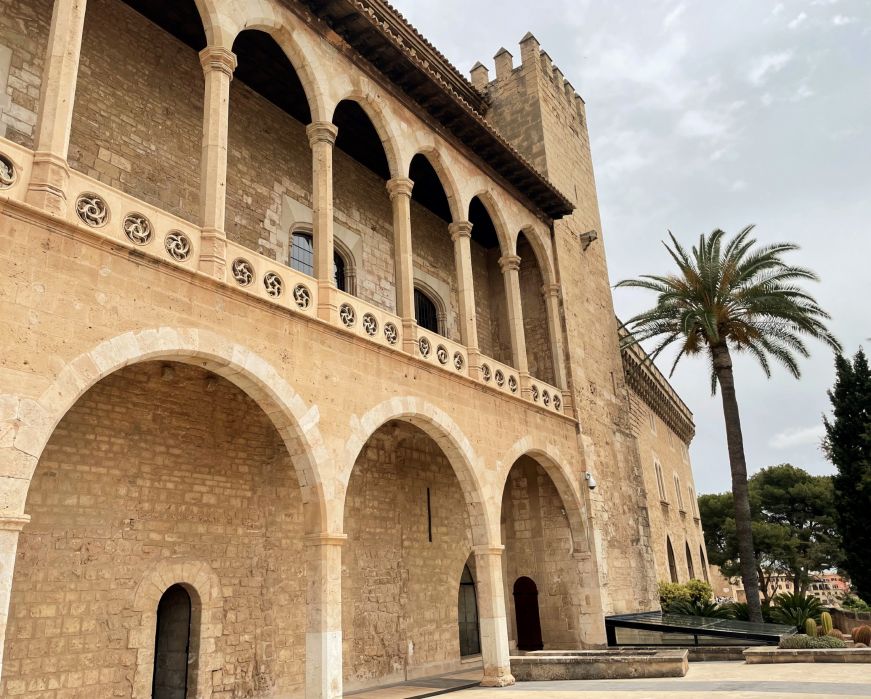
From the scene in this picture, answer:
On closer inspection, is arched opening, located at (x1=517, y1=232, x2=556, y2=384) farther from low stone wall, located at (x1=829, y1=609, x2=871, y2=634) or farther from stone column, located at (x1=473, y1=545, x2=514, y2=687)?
low stone wall, located at (x1=829, y1=609, x2=871, y2=634)

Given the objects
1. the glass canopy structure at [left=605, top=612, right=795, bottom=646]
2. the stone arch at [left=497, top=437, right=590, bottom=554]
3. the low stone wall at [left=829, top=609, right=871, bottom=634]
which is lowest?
the low stone wall at [left=829, top=609, right=871, bottom=634]

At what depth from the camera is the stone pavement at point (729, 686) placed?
327 inches

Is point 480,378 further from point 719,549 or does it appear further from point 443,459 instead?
point 719,549

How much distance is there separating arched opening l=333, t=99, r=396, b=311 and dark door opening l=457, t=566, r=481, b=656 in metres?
6.42

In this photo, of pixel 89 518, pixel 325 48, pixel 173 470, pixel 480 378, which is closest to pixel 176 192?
pixel 325 48

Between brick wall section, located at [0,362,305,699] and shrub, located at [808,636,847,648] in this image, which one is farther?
shrub, located at [808,636,847,648]

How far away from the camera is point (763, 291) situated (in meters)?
18.1

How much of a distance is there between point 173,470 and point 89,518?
54.5 inches

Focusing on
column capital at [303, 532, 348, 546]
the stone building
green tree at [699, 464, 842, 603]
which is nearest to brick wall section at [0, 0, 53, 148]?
the stone building

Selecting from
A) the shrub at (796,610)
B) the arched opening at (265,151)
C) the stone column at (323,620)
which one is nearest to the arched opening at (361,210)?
the arched opening at (265,151)

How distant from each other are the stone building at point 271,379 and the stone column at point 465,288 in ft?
0.26

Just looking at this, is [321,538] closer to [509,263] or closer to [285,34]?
[285,34]

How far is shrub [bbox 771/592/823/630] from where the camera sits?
16922mm

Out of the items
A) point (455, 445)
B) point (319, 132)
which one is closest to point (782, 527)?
point (455, 445)
